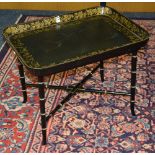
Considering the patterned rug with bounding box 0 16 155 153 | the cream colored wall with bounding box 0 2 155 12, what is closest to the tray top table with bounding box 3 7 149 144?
the patterned rug with bounding box 0 16 155 153

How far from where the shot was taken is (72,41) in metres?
3.02

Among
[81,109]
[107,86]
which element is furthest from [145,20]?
[81,109]

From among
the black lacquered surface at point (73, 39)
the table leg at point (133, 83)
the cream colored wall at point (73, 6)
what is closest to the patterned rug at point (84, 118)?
the table leg at point (133, 83)

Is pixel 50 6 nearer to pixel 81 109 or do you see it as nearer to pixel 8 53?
pixel 8 53

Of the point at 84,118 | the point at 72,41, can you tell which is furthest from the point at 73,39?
the point at 84,118

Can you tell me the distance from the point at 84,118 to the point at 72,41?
819mm

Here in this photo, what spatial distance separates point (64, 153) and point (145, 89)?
134 centimetres

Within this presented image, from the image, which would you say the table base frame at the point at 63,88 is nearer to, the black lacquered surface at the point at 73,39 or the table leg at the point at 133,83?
the table leg at the point at 133,83

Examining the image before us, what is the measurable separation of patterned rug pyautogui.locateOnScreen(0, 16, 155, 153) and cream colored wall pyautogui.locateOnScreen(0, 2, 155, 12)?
1.74 metres

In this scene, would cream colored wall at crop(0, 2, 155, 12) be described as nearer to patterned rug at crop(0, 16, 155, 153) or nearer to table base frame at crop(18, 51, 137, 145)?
patterned rug at crop(0, 16, 155, 153)

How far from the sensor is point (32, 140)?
3.09 m

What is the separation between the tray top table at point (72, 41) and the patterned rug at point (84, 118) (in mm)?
161

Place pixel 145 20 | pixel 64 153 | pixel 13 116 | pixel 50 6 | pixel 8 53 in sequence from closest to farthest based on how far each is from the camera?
pixel 64 153, pixel 13 116, pixel 8 53, pixel 145 20, pixel 50 6

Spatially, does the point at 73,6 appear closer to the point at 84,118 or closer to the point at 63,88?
the point at 63,88
